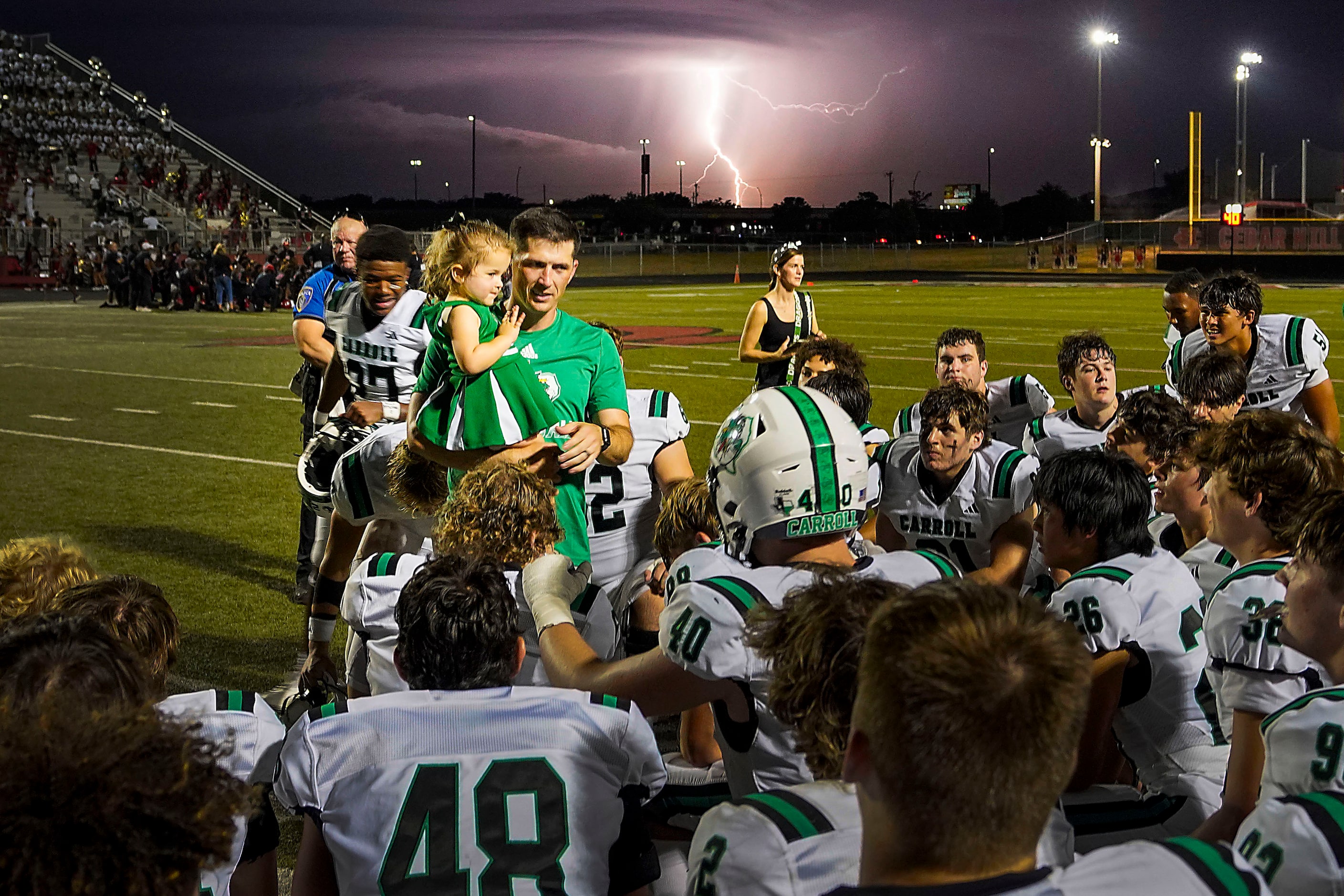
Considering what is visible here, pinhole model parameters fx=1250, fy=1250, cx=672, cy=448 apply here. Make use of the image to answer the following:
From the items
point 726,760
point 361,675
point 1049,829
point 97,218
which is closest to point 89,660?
point 726,760

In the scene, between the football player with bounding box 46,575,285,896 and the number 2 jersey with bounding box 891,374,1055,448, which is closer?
the football player with bounding box 46,575,285,896

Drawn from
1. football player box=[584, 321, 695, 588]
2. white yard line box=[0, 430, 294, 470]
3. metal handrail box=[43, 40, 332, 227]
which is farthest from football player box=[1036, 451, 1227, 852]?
metal handrail box=[43, 40, 332, 227]

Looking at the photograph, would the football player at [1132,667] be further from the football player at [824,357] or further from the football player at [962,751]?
the football player at [824,357]

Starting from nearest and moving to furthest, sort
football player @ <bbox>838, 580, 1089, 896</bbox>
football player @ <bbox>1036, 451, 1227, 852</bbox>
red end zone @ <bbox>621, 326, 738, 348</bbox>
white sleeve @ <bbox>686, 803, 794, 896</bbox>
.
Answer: football player @ <bbox>838, 580, 1089, 896</bbox> → white sleeve @ <bbox>686, 803, 794, 896</bbox> → football player @ <bbox>1036, 451, 1227, 852</bbox> → red end zone @ <bbox>621, 326, 738, 348</bbox>

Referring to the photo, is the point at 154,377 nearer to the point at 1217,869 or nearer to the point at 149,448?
the point at 149,448

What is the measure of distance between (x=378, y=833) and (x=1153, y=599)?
2.16m

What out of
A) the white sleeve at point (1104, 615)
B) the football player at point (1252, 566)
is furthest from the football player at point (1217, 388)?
the white sleeve at point (1104, 615)

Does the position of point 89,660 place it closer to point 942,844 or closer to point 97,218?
point 942,844

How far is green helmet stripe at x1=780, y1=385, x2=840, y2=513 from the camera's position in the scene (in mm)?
2799

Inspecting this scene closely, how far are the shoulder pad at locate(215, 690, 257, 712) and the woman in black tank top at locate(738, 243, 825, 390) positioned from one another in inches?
273

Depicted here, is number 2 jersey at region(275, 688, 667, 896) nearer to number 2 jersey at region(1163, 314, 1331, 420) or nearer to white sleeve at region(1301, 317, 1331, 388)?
number 2 jersey at region(1163, 314, 1331, 420)

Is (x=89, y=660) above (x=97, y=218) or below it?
below

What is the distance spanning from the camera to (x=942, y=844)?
150 cm

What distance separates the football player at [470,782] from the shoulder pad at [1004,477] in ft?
8.78
